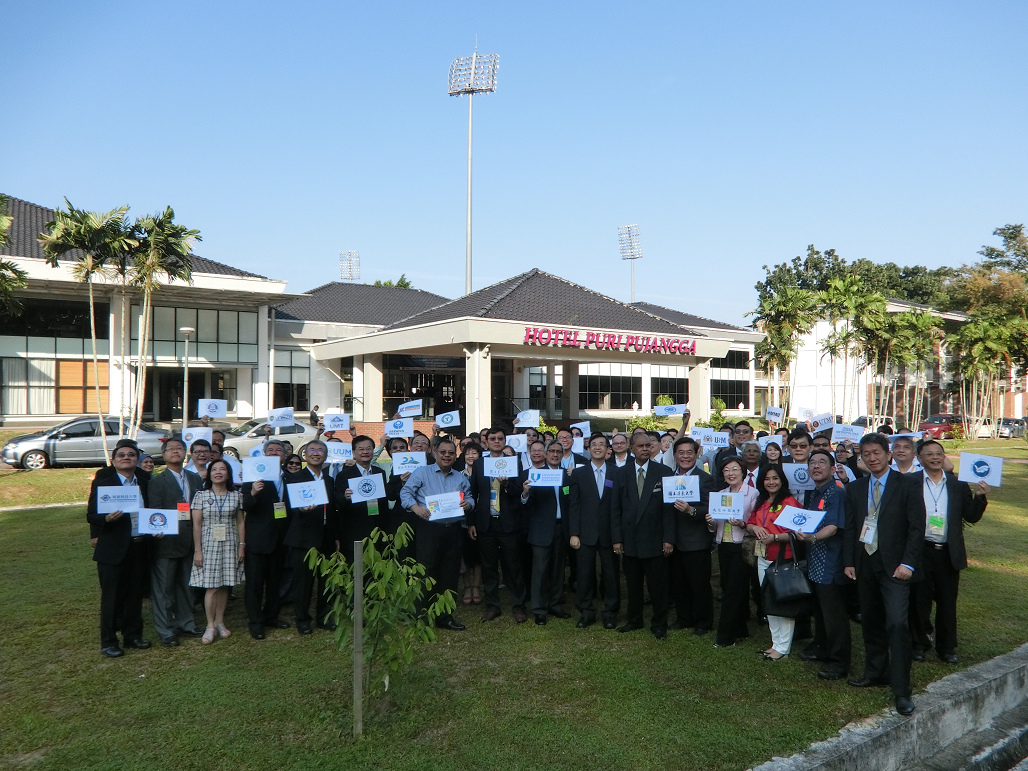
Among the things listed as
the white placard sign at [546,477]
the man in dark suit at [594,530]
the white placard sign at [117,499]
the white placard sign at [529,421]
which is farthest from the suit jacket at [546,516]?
the white placard sign at [529,421]

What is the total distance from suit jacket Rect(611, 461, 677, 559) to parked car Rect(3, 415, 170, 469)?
1584 cm

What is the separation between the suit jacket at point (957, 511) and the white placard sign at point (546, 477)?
3303 mm

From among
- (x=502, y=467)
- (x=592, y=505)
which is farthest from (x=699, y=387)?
(x=502, y=467)

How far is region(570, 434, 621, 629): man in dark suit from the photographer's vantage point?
7.21 metres

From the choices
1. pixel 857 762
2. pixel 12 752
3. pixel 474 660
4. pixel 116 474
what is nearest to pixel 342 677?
pixel 474 660

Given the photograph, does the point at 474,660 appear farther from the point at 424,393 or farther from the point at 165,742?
the point at 424,393

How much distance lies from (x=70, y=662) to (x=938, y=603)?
7331 millimetres

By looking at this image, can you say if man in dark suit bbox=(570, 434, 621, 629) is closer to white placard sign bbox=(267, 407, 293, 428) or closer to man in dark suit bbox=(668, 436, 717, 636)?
man in dark suit bbox=(668, 436, 717, 636)

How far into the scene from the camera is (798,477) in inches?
281

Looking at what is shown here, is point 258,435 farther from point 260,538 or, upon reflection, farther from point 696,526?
point 696,526

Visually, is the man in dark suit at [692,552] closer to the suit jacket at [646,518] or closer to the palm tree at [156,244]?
the suit jacket at [646,518]

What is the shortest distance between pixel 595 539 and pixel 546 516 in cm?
55

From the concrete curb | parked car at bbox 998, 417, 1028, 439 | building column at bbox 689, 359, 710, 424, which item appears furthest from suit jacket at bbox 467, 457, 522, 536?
parked car at bbox 998, 417, 1028, 439

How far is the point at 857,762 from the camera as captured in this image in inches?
180
